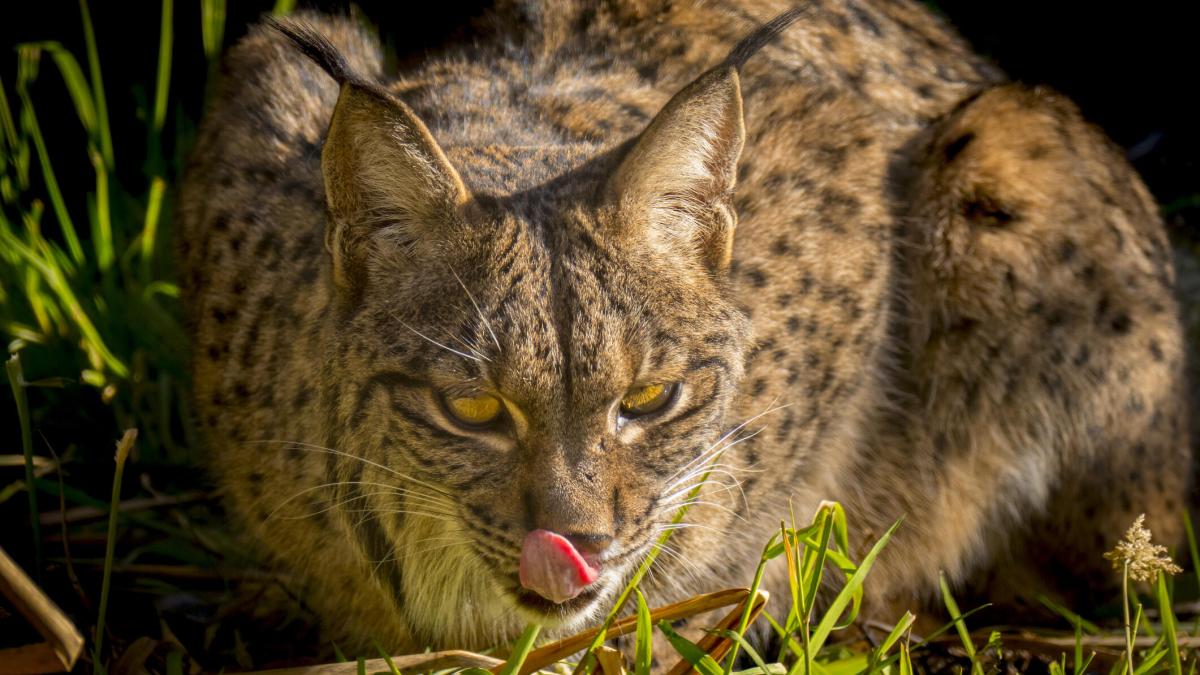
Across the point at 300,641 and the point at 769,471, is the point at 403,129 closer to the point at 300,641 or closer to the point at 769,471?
the point at 769,471


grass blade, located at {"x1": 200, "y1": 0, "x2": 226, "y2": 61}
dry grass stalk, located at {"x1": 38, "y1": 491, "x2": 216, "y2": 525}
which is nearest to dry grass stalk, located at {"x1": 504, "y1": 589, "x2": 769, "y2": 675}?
dry grass stalk, located at {"x1": 38, "y1": 491, "x2": 216, "y2": 525}

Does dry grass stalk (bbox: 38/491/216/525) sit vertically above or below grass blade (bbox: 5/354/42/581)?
below

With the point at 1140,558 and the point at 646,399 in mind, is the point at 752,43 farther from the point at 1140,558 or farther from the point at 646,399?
the point at 1140,558

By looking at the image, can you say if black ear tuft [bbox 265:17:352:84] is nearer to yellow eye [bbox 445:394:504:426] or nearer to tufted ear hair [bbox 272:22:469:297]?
tufted ear hair [bbox 272:22:469:297]

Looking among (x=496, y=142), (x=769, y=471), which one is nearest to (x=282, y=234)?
(x=496, y=142)

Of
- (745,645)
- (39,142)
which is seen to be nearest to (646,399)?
(745,645)
